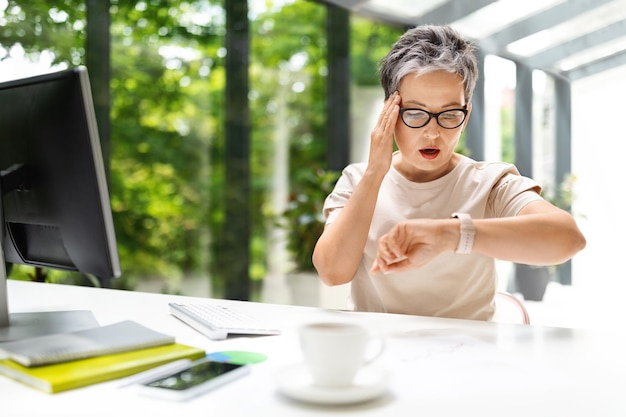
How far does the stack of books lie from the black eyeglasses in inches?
35.1

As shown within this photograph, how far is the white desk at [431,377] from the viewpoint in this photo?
79cm

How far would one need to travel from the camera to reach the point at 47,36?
125 inches

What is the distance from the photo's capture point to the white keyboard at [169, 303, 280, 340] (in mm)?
1188

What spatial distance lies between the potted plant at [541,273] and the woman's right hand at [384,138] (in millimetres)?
2226

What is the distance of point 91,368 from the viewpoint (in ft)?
3.01

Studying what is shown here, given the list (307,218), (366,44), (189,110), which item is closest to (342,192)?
(307,218)

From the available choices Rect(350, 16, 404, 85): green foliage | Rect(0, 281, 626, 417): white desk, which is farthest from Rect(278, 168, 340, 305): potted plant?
Rect(0, 281, 626, 417): white desk

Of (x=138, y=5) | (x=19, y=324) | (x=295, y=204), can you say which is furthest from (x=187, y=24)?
(x=19, y=324)

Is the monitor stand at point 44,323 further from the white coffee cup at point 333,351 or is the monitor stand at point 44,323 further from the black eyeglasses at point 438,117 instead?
the black eyeglasses at point 438,117

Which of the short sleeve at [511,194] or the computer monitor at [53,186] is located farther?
the short sleeve at [511,194]

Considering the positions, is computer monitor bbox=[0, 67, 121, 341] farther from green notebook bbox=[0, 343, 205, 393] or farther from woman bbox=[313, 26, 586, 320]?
woman bbox=[313, 26, 586, 320]

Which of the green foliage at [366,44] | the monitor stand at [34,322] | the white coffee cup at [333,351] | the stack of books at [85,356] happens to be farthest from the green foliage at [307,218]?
the white coffee cup at [333,351]

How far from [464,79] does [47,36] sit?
245 cm

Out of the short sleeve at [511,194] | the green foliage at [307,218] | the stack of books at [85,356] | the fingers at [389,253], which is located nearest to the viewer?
the stack of books at [85,356]
